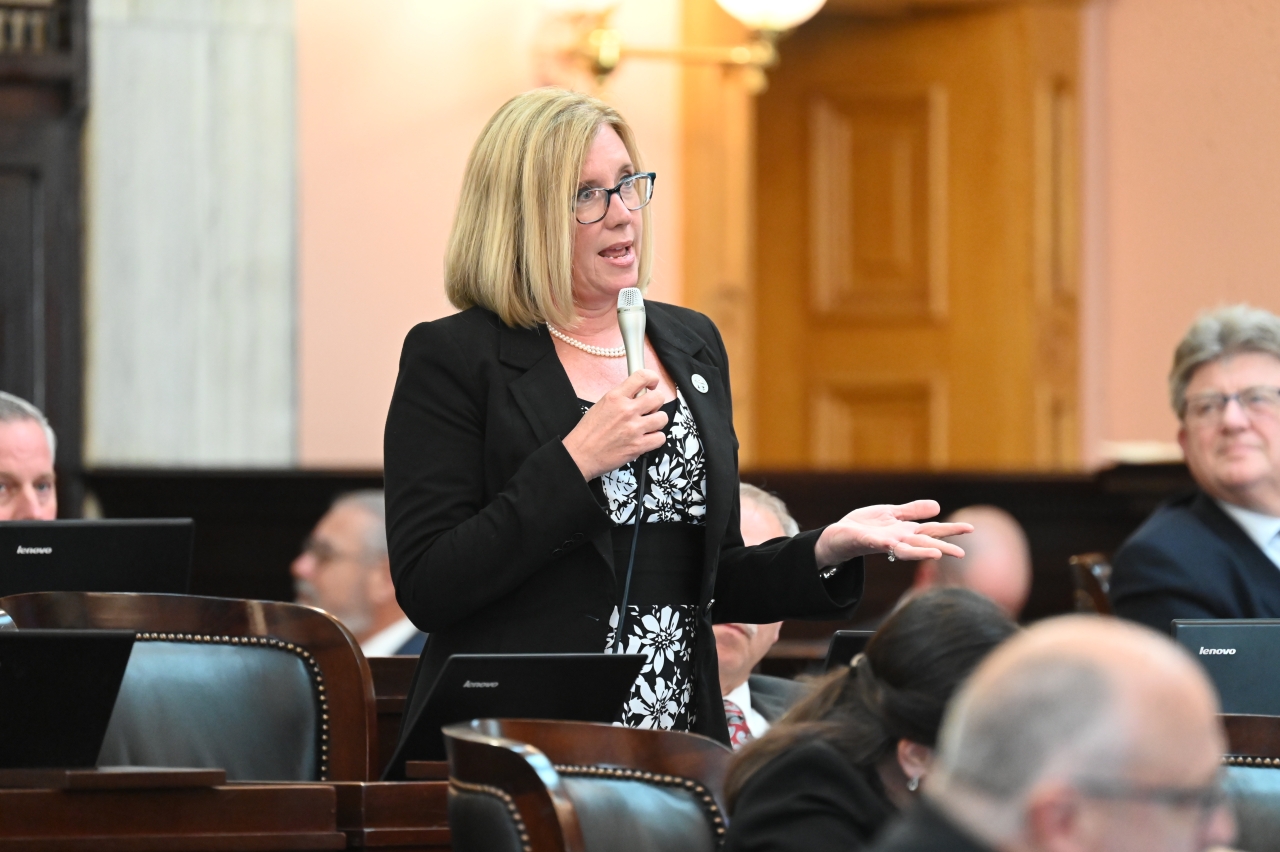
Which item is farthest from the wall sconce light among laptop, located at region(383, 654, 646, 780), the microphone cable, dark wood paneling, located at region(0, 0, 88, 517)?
laptop, located at region(383, 654, 646, 780)

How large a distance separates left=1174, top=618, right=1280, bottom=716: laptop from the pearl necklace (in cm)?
84

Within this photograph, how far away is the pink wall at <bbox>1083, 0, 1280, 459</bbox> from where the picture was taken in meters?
6.02

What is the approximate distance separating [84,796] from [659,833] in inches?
24.7

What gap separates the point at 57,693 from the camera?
2.05 metres

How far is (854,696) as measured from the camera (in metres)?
1.82

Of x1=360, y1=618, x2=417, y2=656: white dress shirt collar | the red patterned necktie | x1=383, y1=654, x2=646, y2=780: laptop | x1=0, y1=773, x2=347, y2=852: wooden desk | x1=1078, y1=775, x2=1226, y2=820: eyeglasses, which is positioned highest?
x1=1078, y1=775, x2=1226, y2=820: eyeglasses

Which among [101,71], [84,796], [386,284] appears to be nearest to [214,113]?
[101,71]

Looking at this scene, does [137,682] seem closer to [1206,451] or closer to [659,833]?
[659,833]

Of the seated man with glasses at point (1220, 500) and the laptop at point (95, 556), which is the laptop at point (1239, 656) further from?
the laptop at point (95, 556)

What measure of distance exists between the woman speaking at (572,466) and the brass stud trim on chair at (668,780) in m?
0.33

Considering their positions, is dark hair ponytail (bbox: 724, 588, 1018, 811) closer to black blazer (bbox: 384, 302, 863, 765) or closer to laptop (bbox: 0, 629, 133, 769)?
black blazer (bbox: 384, 302, 863, 765)

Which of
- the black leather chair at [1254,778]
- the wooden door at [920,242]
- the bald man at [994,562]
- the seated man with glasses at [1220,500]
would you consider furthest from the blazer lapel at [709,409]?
the wooden door at [920,242]

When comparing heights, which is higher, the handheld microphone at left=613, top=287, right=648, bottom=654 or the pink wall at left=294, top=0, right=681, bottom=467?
the pink wall at left=294, top=0, right=681, bottom=467

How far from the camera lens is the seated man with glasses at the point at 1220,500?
3293 millimetres
